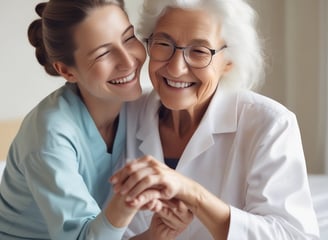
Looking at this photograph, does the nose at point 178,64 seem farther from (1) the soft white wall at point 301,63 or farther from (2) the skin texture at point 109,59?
(1) the soft white wall at point 301,63

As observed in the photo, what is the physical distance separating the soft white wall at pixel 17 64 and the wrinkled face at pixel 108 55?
996 millimetres

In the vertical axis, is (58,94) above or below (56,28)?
below

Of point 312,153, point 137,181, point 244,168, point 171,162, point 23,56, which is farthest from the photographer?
point 312,153

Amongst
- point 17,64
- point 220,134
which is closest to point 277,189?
point 220,134

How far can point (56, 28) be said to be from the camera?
54.2 inches

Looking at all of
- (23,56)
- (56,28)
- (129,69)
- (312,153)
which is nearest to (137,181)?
(129,69)

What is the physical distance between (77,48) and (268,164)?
54 centimetres

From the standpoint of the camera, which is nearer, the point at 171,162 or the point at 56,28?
the point at 56,28

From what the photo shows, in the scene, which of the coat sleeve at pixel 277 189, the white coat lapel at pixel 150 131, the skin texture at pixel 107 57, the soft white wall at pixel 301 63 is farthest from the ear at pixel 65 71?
the soft white wall at pixel 301 63

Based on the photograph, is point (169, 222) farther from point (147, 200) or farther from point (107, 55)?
point (107, 55)

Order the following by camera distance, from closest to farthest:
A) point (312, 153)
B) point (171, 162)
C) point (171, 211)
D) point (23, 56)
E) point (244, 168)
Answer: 1. point (171, 211)
2. point (244, 168)
3. point (171, 162)
4. point (23, 56)
5. point (312, 153)

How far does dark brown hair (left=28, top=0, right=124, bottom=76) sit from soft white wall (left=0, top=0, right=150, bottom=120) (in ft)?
3.23

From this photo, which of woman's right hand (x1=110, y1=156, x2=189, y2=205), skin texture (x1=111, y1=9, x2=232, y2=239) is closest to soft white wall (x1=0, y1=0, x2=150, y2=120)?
skin texture (x1=111, y1=9, x2=232, y2=239)

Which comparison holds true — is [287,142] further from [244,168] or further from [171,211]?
[171,211]
